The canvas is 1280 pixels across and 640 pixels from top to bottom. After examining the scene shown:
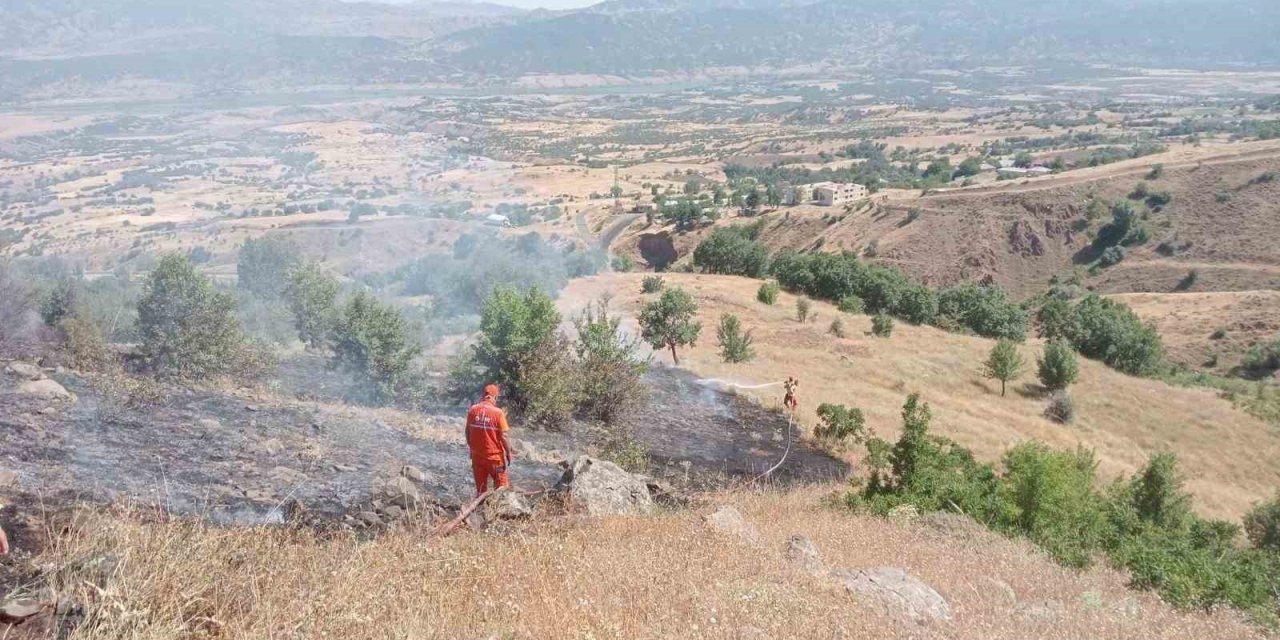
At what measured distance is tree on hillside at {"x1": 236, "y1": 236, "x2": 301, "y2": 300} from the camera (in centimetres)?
2731

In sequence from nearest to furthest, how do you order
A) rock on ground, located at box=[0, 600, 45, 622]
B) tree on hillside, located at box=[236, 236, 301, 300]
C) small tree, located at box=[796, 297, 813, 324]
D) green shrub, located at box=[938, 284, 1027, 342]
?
1. rock on ground, located at box=[0, 600, 45, 622]
2. tree on hillside, located at box=[236, 236, 301, 300]
3. small tree, located at box=[796, 297, 813, 324]
4. green shrub, located at box=[938, 284, 1027, 342]

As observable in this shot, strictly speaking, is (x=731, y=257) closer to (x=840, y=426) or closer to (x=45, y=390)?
(x=840, y=426)

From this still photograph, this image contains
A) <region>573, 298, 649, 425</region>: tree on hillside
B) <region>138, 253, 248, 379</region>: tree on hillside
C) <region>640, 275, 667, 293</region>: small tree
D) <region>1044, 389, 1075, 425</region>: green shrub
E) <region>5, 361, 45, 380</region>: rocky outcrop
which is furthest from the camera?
<region>640, 275, 667, 293</region>: small tree

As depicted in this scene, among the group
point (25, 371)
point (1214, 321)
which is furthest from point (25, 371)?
point (1214, 321)

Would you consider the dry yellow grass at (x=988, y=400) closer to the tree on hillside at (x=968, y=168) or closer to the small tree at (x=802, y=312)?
the small tree at (x=802, y=312)

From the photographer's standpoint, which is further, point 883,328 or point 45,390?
point 883,328

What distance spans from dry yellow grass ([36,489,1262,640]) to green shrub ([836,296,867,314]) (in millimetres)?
30226

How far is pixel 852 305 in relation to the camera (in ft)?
121

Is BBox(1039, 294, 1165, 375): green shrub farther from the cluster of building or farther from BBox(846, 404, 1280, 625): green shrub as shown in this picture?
the cluster of building

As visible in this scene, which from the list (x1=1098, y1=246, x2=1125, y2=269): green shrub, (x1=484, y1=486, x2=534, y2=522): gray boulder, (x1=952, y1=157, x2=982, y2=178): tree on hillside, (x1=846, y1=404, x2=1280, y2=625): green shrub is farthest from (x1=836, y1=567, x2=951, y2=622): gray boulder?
(x1=952, y1=157, x2=982, y2=178): tree on hillside

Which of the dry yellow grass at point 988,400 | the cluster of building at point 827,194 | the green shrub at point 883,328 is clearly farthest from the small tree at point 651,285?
the cluster of building at point 827,194

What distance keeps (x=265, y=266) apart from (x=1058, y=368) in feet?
97.8

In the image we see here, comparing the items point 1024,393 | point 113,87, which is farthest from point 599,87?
point 1024,393

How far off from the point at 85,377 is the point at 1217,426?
3155cm
